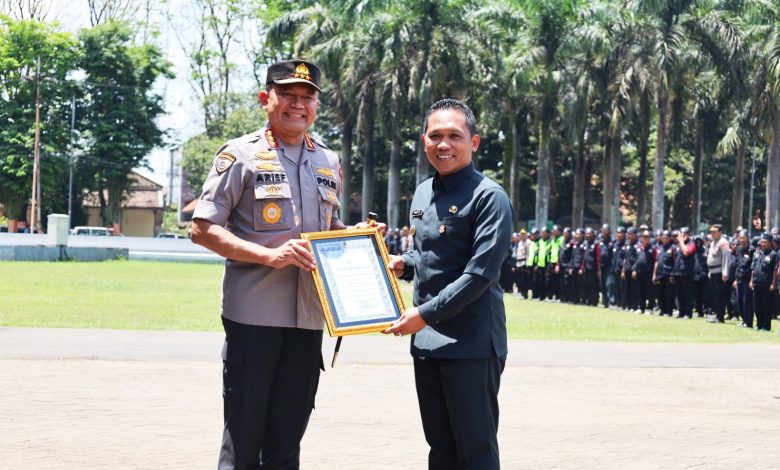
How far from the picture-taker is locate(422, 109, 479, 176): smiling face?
457 centimetres

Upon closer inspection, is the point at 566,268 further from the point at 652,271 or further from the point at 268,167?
the point at 268,167

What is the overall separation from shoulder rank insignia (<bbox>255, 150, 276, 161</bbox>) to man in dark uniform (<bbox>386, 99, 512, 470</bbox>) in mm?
669

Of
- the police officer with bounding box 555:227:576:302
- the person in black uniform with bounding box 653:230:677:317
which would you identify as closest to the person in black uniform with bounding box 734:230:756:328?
the person in black uniform with bounding box 653:230:677:317

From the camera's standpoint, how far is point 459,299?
4.37 m

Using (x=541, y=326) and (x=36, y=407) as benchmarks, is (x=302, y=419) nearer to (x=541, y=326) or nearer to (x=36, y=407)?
(x=36, y=407)

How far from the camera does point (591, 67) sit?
41.4m

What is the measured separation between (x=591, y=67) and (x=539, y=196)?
17.7ft

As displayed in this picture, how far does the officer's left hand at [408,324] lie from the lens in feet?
14.6

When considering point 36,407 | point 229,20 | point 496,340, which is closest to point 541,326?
point 36,407

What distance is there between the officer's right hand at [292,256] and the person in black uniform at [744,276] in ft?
59.9

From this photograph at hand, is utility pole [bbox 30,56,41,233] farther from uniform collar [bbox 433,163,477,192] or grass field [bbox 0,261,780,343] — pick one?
uniform collar [bbox 433,163,477,192]

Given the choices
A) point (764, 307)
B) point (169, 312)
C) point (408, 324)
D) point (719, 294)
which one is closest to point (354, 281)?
point (408, 324)

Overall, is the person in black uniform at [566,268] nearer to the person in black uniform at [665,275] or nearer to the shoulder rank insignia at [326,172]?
the person in black uniform at [665,275]

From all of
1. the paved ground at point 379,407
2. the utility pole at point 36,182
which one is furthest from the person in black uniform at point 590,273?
the utility pole at point 36,182
